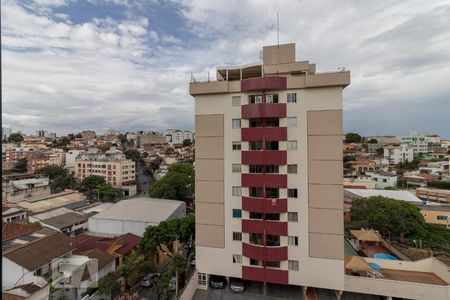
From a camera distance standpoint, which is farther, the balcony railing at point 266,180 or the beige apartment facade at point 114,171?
the beige apartment facade at point 114,171

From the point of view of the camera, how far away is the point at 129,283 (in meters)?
15.9

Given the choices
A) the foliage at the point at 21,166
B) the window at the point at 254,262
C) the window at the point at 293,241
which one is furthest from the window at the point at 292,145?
the foliage at the point at 21,166

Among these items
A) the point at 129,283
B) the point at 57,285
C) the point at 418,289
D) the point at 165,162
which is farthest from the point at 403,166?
the point at 57,285

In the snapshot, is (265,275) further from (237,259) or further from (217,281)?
(217,281)

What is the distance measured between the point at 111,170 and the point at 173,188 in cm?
2022

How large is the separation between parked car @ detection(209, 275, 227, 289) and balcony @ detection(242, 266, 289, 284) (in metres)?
1.76

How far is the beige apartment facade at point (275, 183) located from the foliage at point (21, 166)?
60.4 m

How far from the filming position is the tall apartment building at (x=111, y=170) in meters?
49.8

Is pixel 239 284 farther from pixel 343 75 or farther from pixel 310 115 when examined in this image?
pixel 343 75

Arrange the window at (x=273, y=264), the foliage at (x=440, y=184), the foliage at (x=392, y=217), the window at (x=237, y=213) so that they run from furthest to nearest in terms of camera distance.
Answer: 1. the foliage at (x=440, y=184)
2. the foliage at (x=392, y=217)
3. the window at (x=237, y=213)
4. the window at (x=273, y=264)

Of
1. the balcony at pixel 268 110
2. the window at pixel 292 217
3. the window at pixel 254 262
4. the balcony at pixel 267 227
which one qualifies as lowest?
the window at pixel 254 262

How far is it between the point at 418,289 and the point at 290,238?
7.31 meters

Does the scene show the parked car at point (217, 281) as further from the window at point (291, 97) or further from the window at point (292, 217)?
the window at point (291, 97)

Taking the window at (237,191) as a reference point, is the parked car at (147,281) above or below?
below
